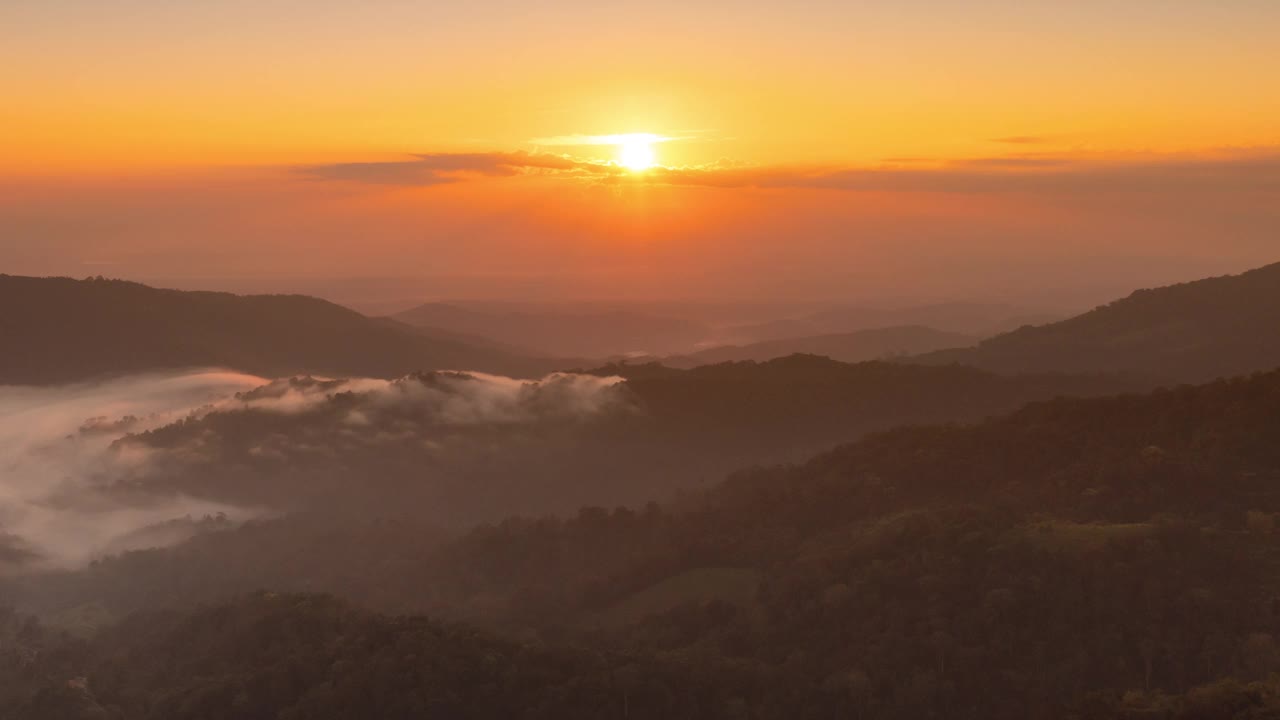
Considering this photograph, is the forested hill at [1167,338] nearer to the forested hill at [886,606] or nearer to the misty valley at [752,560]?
the misty valley at [752,560]

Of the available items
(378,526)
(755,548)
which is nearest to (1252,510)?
(755,548)

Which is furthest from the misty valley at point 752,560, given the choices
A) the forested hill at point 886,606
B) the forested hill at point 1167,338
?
the forested hill at point 1167,338

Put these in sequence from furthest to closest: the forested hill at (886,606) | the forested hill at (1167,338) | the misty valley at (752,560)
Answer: the forested hill at (1167,338)
the misty valley at (752,560)
the forested hill at (886,606)

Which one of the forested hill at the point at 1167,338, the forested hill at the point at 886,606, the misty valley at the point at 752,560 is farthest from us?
the forested hill at the point at 1167,338

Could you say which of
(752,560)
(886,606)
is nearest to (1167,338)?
(752,560)

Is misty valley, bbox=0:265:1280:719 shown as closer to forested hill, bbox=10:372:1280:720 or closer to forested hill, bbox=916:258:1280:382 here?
forested hill, bbox=10:372:1280:720

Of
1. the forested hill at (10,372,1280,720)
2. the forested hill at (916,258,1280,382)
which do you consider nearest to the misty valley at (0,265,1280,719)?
the forested hill at (10,372,1280,720)

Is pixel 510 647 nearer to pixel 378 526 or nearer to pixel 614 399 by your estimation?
pixel 378 526

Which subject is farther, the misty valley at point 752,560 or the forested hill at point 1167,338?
the forested hill at point 1167,338
